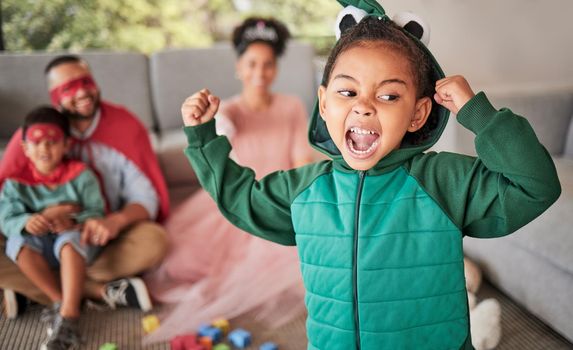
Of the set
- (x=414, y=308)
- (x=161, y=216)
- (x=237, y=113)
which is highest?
(x=237, y=113)

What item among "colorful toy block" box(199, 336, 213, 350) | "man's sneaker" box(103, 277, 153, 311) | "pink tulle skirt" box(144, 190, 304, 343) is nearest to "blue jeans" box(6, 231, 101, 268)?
"man's sneaker" box(103, 277, 153, 311)

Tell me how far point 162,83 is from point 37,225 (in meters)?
1.42

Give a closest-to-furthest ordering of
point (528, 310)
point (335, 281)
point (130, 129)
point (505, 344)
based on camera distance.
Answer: point (335, 281) < point (505, 344) < point (528, 310) < point (130, 129)

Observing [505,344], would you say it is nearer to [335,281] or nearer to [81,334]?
[335,281]

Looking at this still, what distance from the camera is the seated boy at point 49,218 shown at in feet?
5.84

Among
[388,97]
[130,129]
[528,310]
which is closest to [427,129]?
[388,97]

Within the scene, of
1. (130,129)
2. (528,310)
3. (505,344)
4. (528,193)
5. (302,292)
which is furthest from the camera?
(130,129)

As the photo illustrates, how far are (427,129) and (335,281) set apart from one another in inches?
13.3

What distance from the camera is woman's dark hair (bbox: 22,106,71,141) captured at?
1.82m

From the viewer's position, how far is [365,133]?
3.03ft

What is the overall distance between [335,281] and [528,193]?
35 cm

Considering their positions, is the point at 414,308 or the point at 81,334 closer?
the point at 414,308

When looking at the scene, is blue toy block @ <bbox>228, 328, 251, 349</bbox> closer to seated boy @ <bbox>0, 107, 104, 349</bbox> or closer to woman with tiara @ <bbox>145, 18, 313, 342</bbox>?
woman with tiara @ <bbox>145, 18, 313, 342</bbox>

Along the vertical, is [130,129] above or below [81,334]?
above
